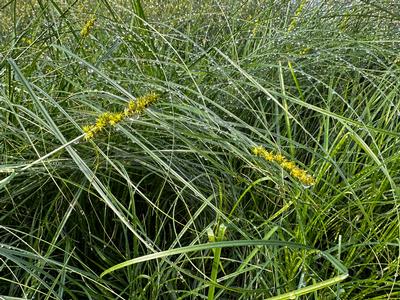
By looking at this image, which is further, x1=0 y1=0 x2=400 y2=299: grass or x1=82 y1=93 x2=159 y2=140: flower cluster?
x1=0 y1=0 x2=400 y2=299: grass

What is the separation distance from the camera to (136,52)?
1518 mm

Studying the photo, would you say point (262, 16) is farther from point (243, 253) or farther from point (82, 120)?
point (243, 253)

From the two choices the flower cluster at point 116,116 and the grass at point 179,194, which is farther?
the grass at point 179,194

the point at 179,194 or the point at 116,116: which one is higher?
the point at 116,116

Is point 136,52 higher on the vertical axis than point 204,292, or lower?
higher

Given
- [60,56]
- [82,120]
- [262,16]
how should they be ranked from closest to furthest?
[82,120] < [60,56] < [262,16]

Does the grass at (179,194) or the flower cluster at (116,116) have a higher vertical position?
the flower cluster at (116,116)

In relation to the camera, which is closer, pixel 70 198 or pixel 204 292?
pixel 204 292

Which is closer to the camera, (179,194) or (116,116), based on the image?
(116,116)

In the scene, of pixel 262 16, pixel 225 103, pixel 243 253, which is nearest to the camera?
pixel 243 253

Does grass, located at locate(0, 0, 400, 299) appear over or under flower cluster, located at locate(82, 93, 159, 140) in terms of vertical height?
under

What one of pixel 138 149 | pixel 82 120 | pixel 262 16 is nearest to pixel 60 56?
pixel 82 120

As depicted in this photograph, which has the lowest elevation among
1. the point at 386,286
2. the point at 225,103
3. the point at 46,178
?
the point at 386,286

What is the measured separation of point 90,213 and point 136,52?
1.39 feet
